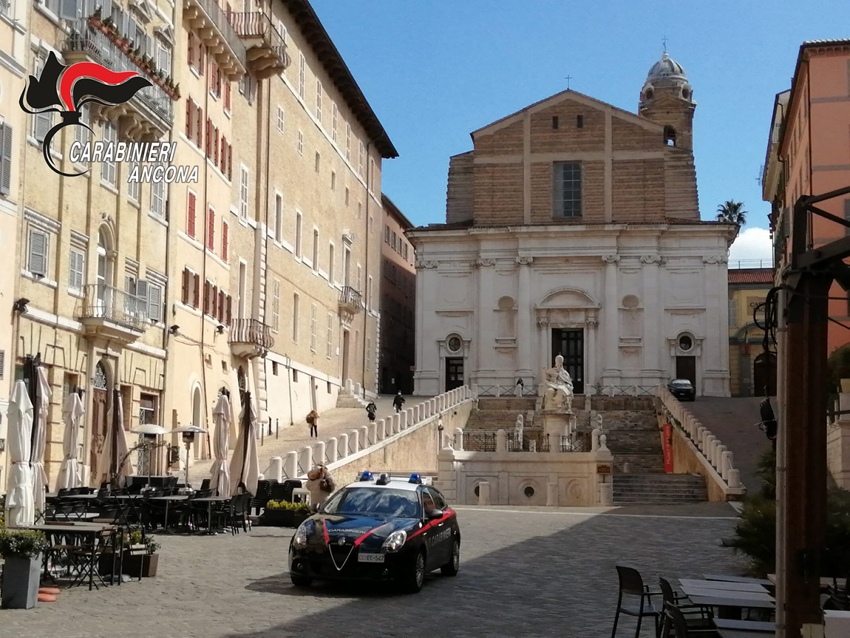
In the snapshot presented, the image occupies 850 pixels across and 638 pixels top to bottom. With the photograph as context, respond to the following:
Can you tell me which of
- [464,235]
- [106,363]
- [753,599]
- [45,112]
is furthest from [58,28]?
[464,235]

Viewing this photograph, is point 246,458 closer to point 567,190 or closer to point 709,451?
point 709,451

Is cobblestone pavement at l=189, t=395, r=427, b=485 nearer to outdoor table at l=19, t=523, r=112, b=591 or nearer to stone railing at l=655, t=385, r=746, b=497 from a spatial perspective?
stone railing at l=655, t=385, r=746, b=497

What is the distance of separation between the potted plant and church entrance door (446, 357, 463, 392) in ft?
159

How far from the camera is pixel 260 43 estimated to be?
42.4 m

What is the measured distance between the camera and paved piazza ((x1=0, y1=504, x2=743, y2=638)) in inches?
457

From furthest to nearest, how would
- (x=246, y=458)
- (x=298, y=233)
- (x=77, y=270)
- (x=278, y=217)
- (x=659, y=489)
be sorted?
(x=298, y=233) → (x=278, y=217) → (x=659, y=489) → (x=77, y=270) → (x=246, y=458)

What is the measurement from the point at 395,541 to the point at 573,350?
46364 millimetres

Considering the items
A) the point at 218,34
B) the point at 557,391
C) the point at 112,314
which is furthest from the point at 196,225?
the point at 557,391

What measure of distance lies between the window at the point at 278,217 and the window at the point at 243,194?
2.83m

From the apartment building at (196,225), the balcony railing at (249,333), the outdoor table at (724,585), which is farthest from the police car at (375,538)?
the balcony railing at (249,333)

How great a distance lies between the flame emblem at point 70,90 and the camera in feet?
87.0

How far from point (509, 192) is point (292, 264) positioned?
17091 mm

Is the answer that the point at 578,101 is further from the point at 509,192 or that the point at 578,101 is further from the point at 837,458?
the point at 837,458

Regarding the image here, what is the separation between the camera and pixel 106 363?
29922 mm
